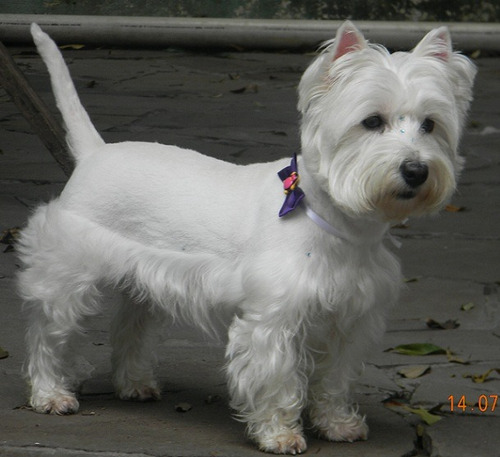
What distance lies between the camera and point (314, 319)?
370cm

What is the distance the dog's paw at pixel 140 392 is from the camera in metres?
4.29

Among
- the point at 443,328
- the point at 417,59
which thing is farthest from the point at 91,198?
the point at 443,328

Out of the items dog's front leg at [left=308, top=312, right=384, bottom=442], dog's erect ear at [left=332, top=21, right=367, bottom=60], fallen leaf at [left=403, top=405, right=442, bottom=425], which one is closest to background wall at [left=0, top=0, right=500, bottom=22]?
fallen leaf at [left=403, top=405, right=442, bottom=425]

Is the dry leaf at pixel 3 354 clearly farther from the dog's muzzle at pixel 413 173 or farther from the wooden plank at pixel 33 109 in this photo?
the dog's muzzle at pixel 413 173

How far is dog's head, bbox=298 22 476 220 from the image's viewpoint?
3.44 m

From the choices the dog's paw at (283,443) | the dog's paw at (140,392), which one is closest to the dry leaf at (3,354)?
the dog's paw at (140,392)

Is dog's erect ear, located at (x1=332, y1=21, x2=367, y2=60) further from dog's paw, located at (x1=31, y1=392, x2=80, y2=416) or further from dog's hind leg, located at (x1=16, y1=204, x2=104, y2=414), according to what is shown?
dog's paw, located at (x1=31, y1=392, x2=80, y2=416)

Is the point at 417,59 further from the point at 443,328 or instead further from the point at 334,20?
the point at 334,20

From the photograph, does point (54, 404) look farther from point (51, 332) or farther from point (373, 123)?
point (373, 123)

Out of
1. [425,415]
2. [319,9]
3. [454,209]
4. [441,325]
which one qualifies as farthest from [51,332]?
[319,9]

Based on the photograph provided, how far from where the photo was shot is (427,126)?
351cm

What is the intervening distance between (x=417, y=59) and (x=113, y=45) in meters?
8.30

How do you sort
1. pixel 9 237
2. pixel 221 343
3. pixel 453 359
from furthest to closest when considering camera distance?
pixel 9 237 < pixel 453 359 < pixel 221 343
